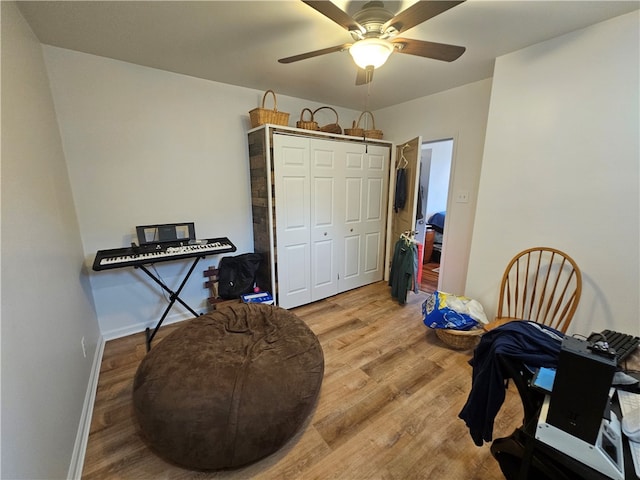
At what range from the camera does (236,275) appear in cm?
274

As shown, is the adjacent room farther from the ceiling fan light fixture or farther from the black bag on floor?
the black bag on floor

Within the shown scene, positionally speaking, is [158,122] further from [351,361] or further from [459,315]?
[459,315]

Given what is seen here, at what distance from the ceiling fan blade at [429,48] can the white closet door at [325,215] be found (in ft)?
4.48

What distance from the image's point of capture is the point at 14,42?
140 centimetres

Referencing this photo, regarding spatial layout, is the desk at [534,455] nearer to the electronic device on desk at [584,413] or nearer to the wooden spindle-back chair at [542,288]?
the electronic device on desk at [584,413]

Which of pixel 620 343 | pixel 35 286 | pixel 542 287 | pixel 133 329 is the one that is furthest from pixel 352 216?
pixel 35 286

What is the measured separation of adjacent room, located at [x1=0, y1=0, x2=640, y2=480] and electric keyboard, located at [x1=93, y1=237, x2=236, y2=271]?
0.23 ft

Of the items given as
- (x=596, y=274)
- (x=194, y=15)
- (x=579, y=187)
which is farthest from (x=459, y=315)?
(x=194, y=15)

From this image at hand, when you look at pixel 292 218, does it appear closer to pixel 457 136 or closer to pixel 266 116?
pixel 266 116

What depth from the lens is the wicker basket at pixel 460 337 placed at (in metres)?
2.22

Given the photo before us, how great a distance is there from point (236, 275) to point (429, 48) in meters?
2.43

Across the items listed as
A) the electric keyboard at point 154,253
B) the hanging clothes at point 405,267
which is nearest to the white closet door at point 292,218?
the electric keyboard at point 154,253

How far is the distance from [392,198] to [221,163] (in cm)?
216

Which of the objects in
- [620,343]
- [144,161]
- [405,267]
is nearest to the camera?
[620,343]
